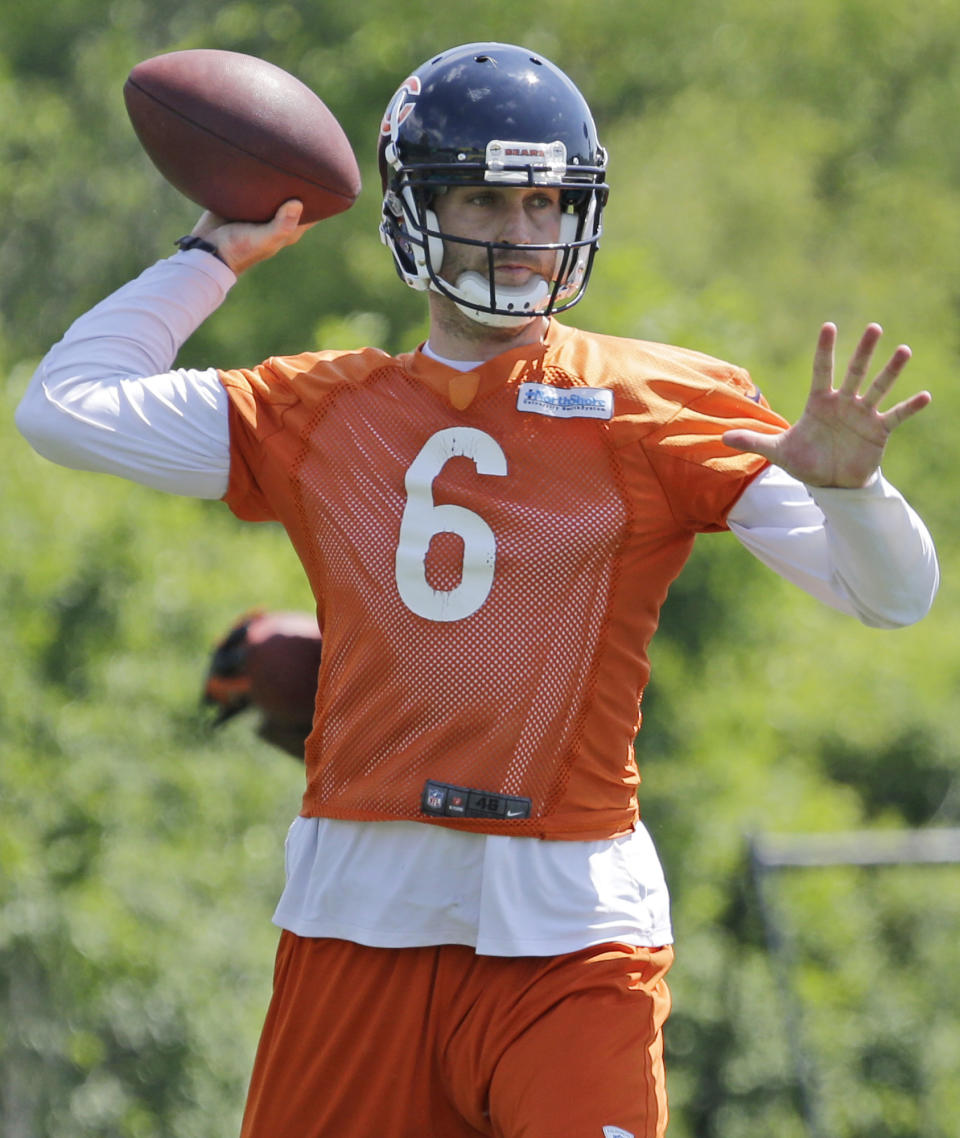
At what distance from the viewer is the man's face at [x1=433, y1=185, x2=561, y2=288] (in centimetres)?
310

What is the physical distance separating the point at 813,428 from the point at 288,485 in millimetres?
948

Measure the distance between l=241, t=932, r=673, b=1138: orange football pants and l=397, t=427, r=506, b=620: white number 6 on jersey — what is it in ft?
1.81

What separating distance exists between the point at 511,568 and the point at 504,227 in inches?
22.8

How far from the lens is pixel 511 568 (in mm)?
3008

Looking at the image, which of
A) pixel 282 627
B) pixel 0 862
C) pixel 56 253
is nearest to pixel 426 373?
pixel 282 627

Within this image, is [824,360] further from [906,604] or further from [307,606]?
[307,606]

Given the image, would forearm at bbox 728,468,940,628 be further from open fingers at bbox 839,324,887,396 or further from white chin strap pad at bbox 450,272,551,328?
white chin strap pad at bbox 450,272,551,328

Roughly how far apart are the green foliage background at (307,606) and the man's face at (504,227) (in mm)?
5290

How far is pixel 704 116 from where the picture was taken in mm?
25406

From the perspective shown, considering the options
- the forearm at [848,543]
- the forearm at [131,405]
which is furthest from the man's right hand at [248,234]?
the forearm at [848,543]

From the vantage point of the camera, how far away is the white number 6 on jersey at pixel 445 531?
3.02m

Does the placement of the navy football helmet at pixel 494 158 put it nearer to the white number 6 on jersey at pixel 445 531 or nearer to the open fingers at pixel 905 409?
the white number 6 on jersey at pixel 445 531

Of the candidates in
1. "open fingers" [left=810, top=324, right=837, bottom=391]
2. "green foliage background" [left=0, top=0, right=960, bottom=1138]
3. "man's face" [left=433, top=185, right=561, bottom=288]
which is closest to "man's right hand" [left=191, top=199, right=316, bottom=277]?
"man's face" [left=433, top=185, right=561, bottom=288]

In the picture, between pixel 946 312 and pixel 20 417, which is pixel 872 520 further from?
pixel 946 312
